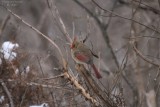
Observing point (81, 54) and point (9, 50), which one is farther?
point (9, 50)

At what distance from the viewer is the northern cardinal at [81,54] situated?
536 centimetres

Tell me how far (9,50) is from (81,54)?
3.93 ft

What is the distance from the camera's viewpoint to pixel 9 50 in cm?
637

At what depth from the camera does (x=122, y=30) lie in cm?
1800

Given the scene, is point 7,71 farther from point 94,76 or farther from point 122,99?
point 122,99

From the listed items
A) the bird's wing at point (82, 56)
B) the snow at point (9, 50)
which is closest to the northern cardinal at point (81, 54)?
the bird's wing at point (82, 56)

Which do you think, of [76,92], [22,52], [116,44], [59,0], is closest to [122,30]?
[116,44]

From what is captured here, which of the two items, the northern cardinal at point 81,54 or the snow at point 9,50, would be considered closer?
the northern cardinal at point 81,54

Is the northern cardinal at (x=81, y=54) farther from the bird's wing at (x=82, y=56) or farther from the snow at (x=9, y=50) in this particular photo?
the snow at (x=9, y=50)

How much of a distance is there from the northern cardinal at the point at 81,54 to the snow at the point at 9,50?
1103 millimetres

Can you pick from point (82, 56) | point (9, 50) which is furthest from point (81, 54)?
point (9, 50)

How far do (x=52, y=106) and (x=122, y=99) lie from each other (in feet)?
3.97

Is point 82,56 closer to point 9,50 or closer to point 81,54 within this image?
point 81,54

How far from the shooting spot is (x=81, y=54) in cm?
546
